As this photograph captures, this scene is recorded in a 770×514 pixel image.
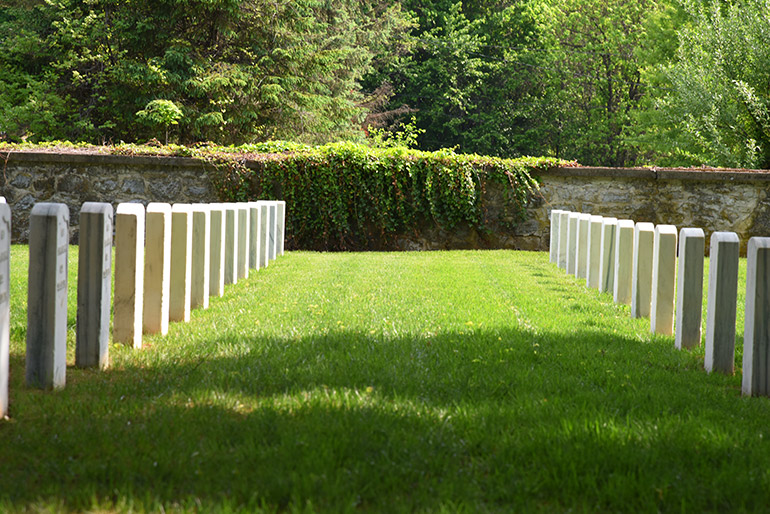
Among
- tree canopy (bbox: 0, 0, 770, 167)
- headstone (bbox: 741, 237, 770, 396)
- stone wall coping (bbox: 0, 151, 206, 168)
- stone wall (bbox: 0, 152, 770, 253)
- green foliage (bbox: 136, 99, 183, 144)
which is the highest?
tree canopy (bbox: 0, 0, 770, 167)

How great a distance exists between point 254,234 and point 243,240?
35.0 inches

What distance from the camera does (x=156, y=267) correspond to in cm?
479

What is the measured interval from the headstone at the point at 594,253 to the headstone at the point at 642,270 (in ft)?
5.85

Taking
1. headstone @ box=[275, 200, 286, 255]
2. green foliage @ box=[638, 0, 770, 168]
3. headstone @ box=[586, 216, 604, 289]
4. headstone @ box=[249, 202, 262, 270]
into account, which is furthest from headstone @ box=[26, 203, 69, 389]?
green foliage @ box=[638, 0, 770, 168]

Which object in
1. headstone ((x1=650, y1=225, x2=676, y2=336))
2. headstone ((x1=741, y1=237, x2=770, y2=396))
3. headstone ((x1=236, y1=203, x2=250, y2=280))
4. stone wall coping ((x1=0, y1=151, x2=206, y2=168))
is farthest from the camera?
stone wall coping ((x1=0, y1=151, x2=206, y2=168))

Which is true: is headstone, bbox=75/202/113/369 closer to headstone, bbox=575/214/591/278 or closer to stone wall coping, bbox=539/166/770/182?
headstone, bbox=575/214/591/278

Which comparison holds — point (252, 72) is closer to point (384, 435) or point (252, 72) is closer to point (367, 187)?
point (367, 187)

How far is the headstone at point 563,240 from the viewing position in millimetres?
10416

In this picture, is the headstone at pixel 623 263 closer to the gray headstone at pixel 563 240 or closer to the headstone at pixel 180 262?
the gray headstone at pixel 563 240

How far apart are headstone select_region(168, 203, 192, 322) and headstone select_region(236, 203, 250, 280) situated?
2.51 metres

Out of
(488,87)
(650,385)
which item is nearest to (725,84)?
(650,385)

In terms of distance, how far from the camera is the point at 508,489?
2463 mm

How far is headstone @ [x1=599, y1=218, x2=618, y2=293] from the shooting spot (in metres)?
7.35

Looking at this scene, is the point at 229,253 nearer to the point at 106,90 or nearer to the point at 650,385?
the point at 650,385
